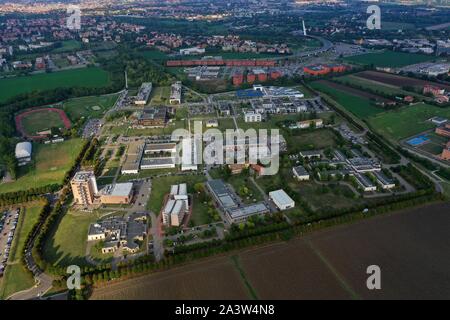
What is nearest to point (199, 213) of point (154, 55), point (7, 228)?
point (7, 228)

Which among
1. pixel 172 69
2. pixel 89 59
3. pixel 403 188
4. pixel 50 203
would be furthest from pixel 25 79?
pixel 403 188

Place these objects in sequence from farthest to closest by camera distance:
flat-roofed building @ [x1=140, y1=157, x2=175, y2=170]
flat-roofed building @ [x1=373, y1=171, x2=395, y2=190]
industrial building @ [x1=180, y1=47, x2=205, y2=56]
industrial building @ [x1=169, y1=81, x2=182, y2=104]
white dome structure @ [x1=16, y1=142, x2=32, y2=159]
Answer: industrial building @ [x1=180, y1=47, x2=205, y2=56]
industrial building @ [x1=169, y1=81, x2=182, y2=104]
white dome structure @ [x1=16, y1=142, x2=32, y2=159]
flat-roofed building @ [x1=140, y1=157, x2=175, y2=170]
flat-roofed building @ [x1=373, y1=171, x2=395, y2=190]

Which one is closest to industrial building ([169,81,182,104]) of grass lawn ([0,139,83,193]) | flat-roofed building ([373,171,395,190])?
grass lawn ([0,139,83,193])

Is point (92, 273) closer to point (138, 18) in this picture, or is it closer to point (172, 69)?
point (172, 69)

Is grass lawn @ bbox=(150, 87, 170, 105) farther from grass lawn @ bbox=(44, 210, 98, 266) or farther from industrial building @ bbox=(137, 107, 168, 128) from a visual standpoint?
grass lawn @ bbox=(44, 210, 98, 266)

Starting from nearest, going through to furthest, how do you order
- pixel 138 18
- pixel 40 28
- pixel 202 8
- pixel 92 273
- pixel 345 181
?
Result: pixel 92 273
pixel 345 181
pixel 40 28
pixel 138 18
pixel 202 8

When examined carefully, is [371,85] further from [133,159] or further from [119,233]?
[119,233]

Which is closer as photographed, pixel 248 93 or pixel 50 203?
pixel 50 203
